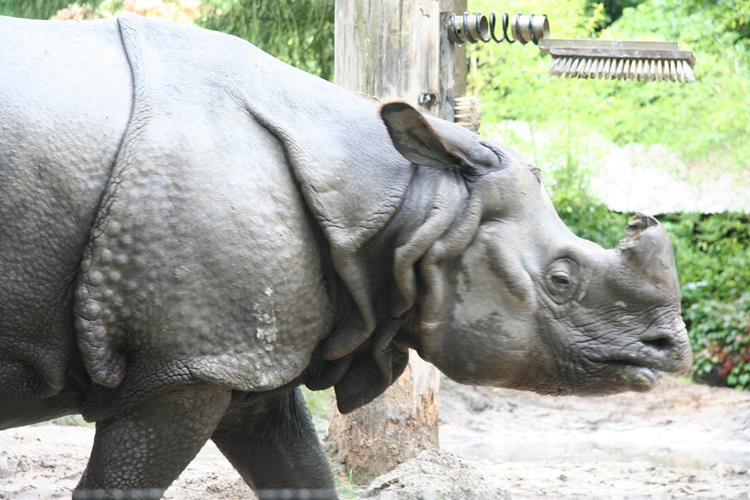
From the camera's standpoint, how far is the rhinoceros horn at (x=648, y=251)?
3393mm

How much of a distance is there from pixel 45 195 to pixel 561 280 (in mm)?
1557

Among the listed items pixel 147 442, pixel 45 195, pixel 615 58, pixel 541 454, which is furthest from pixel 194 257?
pixel 541 454

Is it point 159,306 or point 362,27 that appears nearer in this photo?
point 159,306

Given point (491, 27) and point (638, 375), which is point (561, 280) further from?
point (491, 27)

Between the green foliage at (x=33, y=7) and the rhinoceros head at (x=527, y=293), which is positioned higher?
the green foliage at (x=33, y=7)

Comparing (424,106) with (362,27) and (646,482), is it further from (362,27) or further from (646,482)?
(646,482)

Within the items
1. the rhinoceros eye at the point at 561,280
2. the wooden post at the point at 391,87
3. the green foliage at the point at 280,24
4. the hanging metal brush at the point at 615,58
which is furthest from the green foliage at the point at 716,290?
the rhinoceros eye at the point at 561,280

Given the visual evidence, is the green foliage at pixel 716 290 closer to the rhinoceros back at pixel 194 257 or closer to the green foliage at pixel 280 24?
the green foliage at pixel 280 24

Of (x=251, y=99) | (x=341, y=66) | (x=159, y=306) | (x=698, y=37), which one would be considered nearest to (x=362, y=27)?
(x=341, y=66)

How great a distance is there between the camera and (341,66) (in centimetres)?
584

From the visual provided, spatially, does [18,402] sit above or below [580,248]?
below

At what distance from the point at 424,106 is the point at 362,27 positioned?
525 millimetres

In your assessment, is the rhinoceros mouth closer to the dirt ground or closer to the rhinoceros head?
the rhinoceros head

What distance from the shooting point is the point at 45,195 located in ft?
9.75
